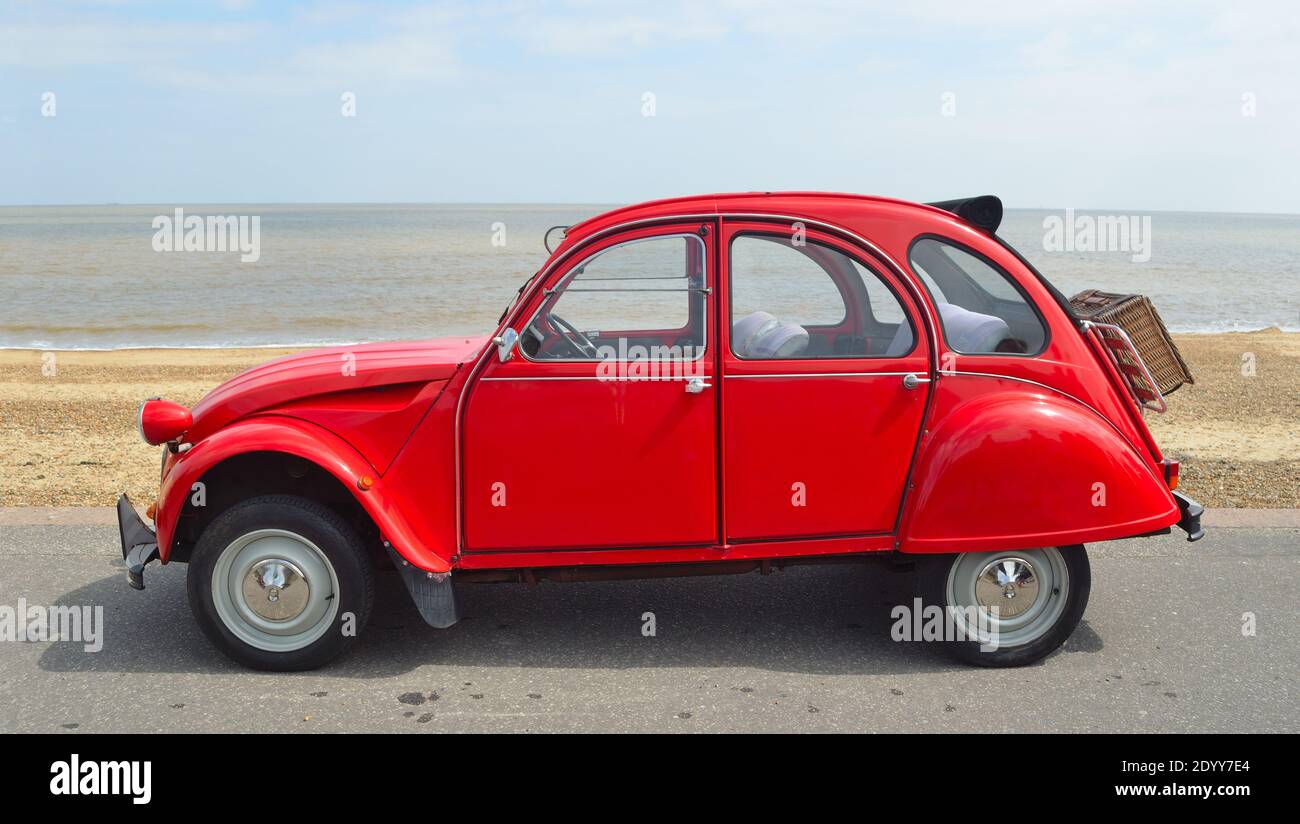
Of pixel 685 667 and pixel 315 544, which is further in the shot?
pixel 685 667

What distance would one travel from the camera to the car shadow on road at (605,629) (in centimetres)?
438

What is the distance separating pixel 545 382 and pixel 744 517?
95cm

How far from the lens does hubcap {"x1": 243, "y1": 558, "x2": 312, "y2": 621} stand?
4.21 metres

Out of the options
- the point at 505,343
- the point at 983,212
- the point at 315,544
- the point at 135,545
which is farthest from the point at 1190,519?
the point at 135,545

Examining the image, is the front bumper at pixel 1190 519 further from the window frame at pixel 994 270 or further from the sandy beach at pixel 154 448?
the sandy beach at pixel 154 448

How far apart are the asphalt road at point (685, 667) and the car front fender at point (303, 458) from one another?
565 millimetres

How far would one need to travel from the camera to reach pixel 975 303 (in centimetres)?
443

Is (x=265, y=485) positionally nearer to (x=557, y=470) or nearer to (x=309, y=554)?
(x=309, y=554)

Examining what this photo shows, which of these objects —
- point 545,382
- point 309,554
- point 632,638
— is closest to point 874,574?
point 632,638

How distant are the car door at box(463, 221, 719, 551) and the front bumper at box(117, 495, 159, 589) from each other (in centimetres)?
136

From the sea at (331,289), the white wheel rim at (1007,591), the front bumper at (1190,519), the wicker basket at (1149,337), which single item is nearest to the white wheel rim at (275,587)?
the white wheel rim at (1007,591)

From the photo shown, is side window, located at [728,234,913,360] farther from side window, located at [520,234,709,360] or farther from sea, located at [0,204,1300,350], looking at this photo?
sea, located at [0,204,1300,350]

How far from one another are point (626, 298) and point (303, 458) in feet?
4.74

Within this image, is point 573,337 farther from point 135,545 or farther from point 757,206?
point 135,545
